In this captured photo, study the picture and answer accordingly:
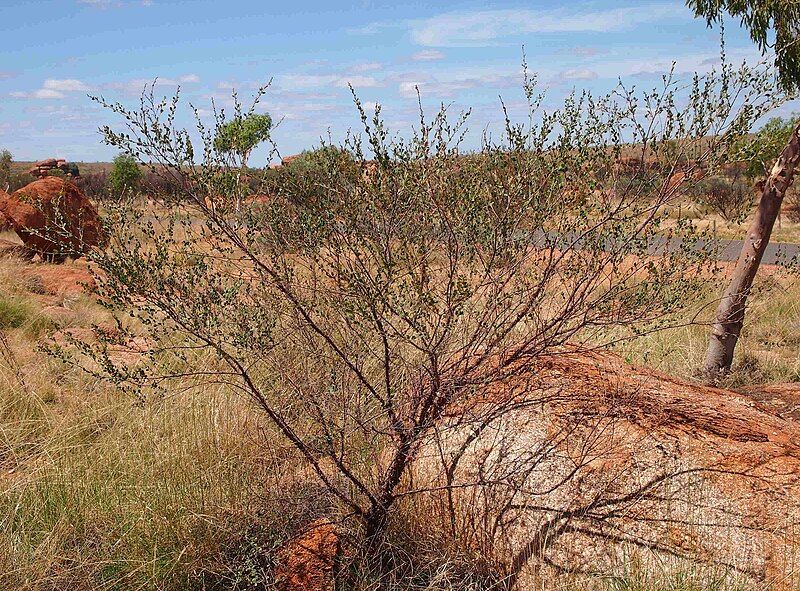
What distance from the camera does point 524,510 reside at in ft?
10.5

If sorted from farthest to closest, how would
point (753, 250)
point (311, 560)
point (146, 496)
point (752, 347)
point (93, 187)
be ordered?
point (752, 347) < point (753, 250) < point (93, 187) < point (146, 496) < point (311, 560)

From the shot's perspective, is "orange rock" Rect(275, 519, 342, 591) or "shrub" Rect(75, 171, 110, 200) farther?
"shrub" Rect(75, 171, 110, 200)

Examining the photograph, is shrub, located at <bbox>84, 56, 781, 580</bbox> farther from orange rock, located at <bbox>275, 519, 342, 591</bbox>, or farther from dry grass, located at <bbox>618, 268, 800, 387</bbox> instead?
dry grass, located at <bbox>618, 268, 800, 387</bbox>

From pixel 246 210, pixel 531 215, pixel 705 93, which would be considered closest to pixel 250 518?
pixel 246 210

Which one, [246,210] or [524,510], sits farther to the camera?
[246,210]

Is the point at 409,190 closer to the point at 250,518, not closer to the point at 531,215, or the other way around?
the point at 531,215

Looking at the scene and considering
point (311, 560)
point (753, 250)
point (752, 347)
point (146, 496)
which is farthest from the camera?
point (752, 347)

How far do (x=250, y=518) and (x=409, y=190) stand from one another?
161cm

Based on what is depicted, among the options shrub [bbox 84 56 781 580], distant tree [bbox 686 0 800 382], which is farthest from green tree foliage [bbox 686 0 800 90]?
shrub [bbox 84 56 781 580]

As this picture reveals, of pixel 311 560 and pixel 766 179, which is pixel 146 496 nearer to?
pixel 311 560

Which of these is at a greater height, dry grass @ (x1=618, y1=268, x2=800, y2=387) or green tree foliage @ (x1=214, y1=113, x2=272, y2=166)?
green tree foliage @ (x1=214, y1=113, x2=272, y2=166)

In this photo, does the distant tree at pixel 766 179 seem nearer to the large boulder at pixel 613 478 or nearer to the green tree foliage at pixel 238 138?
the large boulder at pixel 613 478

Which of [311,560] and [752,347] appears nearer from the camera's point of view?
[311,560]

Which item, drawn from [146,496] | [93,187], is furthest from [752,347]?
[93,187]
